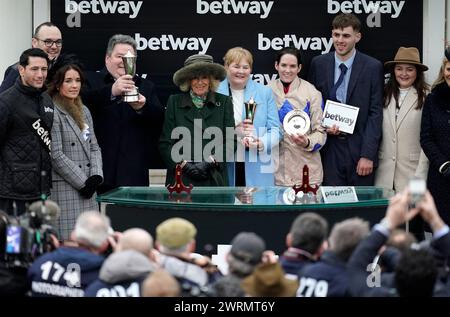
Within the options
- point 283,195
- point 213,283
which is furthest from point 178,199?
point 213,283

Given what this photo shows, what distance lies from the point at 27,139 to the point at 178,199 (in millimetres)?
1218

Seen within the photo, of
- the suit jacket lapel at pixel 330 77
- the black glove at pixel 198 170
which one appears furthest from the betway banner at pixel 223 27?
the black glove at pixel 198 170

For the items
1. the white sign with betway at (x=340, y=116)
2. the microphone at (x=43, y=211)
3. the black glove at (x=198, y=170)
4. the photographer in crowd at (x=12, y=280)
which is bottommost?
the photographer in crowd at (x=12, y=280)

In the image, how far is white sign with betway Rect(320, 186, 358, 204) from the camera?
891cm

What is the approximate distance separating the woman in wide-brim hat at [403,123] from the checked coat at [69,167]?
2428 millimetres

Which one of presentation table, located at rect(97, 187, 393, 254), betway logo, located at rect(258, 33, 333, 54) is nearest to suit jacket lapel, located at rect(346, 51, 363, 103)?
betway logo, located at rect(258, 33, 333, 54)

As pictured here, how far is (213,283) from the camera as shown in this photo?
664cm

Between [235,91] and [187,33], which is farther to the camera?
[187,33]

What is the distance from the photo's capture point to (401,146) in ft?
35.0

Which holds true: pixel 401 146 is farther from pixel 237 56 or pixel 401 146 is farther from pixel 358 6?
pixel 237 56

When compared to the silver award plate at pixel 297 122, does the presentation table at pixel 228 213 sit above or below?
below

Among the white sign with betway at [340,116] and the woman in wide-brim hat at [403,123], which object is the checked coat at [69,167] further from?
the woman in wide-brim hat at [403,123]

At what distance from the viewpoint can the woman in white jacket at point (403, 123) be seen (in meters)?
10.6
